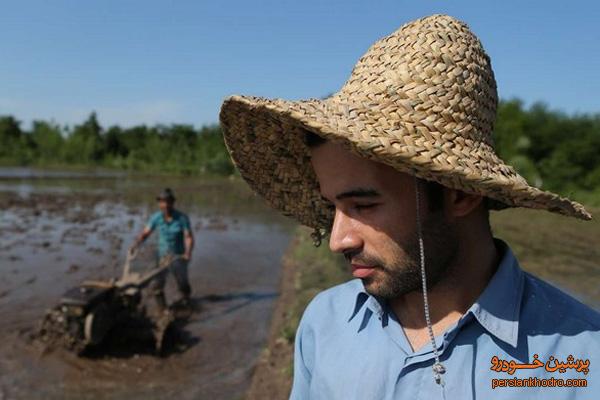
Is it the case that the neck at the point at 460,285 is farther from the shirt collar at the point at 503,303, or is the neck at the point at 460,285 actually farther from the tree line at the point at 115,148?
the tree line at the point at 115,148

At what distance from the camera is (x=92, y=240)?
13969 mm

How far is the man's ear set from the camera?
53.4 inches

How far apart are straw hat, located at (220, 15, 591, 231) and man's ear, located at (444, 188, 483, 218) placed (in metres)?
0.06

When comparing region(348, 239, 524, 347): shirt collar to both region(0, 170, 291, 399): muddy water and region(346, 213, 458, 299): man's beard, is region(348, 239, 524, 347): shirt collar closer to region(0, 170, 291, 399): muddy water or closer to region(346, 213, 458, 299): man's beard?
region(346, 213, 458, 299): man's beard

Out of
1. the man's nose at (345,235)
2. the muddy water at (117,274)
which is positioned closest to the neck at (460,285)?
the man's nose at (345,235)

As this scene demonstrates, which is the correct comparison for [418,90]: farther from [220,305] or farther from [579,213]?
[220,305]

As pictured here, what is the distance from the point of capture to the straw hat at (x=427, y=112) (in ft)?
3.93

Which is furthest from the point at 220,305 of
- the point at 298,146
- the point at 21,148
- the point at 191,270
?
the point at 21,148

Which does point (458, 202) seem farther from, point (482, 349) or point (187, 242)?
point (187, 242)

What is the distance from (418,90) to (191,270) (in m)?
10.1

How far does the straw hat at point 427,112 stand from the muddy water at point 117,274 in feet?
15.2

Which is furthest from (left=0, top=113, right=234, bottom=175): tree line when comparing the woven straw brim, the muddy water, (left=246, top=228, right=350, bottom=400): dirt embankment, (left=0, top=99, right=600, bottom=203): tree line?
the woven straw brim

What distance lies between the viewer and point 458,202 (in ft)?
4.48

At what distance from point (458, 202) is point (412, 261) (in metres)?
0.22
